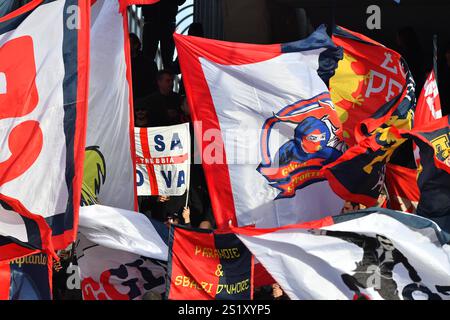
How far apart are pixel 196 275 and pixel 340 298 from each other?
4.65 ft

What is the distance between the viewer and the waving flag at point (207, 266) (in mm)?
11859

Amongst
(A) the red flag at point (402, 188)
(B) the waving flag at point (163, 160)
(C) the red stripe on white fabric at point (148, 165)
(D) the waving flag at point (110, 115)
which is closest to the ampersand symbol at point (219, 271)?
(B) the waving flag at point (163, 160)

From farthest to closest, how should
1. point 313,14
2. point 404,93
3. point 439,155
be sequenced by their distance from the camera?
point 313,14
point 404,93
point 439,155

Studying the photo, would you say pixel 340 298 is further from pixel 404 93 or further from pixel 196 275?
pixel 404 93

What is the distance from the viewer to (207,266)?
12031 mm

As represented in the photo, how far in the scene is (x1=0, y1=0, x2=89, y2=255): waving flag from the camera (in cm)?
1182

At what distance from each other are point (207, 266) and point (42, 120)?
6.40ft

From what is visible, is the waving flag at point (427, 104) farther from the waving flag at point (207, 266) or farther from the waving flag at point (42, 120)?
the waving flag at point (42, 120)

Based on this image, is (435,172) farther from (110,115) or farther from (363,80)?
(110,115)

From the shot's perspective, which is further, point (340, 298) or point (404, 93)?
point (404, 93)

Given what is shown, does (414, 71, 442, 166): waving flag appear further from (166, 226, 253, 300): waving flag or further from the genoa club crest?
(166, 226, 253, 300): waving flag

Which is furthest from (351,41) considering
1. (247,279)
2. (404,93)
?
(247,279)

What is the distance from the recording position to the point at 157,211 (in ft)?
43.9
